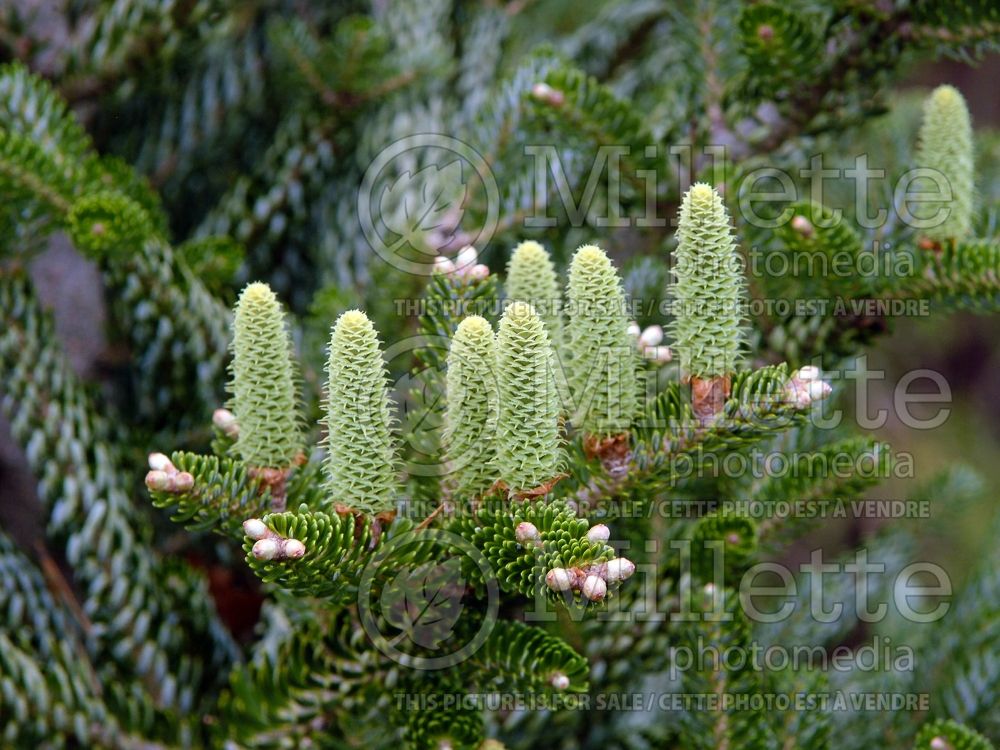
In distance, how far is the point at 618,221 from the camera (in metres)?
1.19

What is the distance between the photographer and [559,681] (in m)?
0.75

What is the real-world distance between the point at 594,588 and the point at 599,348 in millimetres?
203

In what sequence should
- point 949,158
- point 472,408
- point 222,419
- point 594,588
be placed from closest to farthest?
point 594,588, point 472,408, point 222,419, point 949,158

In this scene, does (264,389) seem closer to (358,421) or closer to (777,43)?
(358,421)

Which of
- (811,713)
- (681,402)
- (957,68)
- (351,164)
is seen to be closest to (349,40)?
(351,164)

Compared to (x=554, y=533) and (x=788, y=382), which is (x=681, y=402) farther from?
(x=554, y=533)

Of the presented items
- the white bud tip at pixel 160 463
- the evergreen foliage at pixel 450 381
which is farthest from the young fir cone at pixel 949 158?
the white bud tip at pixel 160 463

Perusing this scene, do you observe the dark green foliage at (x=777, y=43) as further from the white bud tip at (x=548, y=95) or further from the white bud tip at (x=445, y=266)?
the white bud tip at (x=445, y=266)

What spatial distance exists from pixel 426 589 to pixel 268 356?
23 cm

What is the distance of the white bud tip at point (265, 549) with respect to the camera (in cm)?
66

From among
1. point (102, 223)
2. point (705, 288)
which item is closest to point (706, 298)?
point (705, 288)

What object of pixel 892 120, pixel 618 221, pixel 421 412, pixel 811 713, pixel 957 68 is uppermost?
pixel 957 68

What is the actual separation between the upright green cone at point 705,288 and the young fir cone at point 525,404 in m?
0.13

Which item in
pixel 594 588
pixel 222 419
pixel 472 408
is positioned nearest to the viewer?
pixel 594 588
